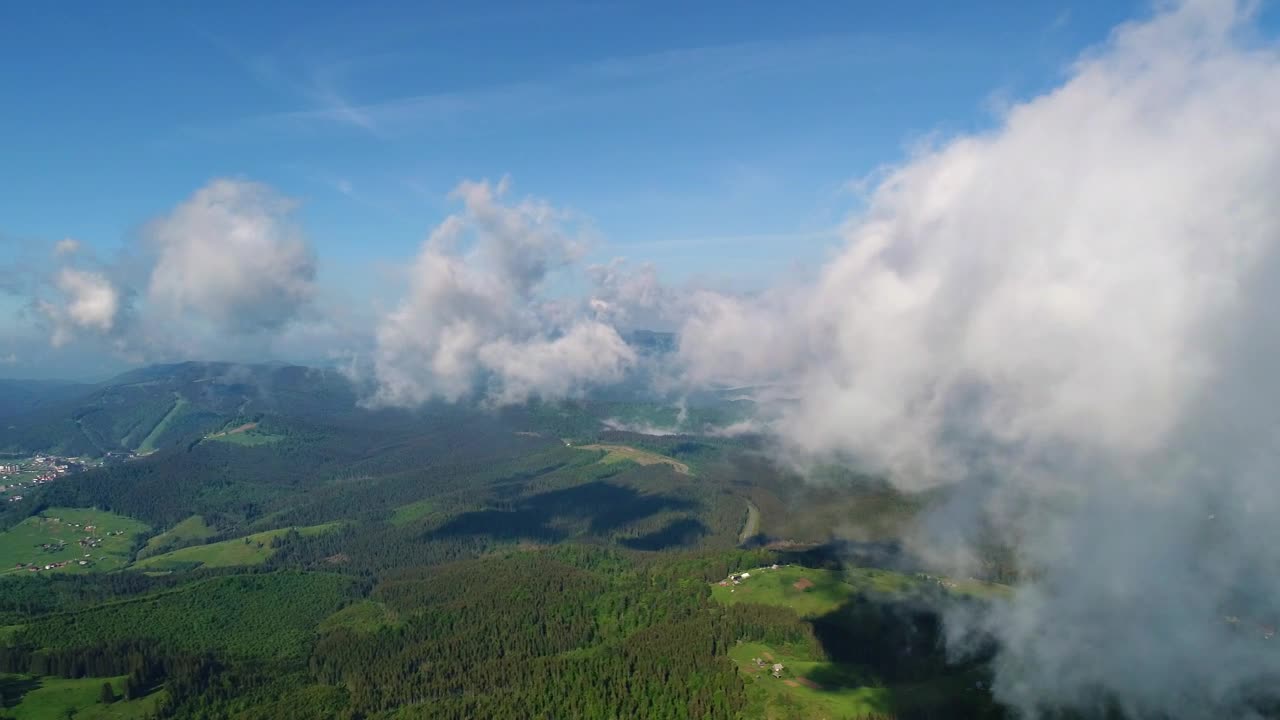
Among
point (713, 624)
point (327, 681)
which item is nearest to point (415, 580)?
point (327, 681)

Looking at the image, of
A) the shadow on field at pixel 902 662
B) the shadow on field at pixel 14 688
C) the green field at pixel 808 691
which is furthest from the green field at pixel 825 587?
the shadow on field at pixel 14 688

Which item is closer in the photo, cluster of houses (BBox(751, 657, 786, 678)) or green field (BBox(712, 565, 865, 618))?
cluster of houses (BBox(751, 657, 786, 678))

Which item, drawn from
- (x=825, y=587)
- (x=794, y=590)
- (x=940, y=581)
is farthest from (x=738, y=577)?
(x=940, y=581)

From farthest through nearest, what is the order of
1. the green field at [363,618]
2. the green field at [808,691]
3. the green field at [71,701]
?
the green field at [363,618]
the green field at [71,701]
the green field at [808,691]

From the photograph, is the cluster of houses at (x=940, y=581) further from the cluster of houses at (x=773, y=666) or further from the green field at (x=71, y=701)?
the green field at (x=71, y=701)

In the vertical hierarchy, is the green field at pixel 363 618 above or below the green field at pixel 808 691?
below

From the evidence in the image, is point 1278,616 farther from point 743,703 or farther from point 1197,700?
point 743,703

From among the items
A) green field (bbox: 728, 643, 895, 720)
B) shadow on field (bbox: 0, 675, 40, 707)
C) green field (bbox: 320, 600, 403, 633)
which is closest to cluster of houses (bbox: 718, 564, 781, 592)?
green field (bbox: 728, 643, 895, 720)

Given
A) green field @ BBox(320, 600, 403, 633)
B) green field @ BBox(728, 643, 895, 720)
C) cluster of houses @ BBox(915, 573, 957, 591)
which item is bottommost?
green field @ BBox(320, 600, 403, 633)

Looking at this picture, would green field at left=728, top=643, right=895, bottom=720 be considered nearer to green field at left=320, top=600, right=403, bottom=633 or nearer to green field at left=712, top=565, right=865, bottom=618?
green field at left=712, top=565, right=865, bottom=618
